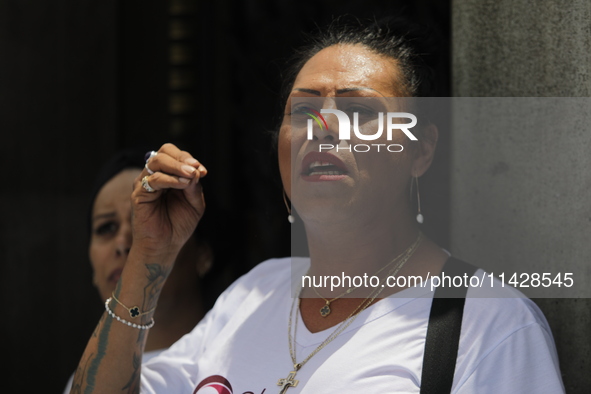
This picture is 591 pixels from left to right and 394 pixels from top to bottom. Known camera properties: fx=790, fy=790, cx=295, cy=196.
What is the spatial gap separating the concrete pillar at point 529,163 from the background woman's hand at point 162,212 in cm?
94

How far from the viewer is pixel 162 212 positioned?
2.36m

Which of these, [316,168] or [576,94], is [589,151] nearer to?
[576,94]

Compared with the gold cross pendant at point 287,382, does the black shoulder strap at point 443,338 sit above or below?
above

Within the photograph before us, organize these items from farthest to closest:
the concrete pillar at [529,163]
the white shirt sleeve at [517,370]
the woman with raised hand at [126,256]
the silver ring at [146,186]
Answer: the woman with raised hand at [126,256]
the concrete pillar at [529,163]
the silver ring at [146,186]
the white shirt sleeve at [517,370]

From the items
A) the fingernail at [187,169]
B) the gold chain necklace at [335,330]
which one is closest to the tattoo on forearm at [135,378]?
the gold chain necklace at [335,330]

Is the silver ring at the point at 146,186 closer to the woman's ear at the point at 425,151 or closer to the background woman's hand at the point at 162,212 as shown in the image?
the background woman's hand at the point at 162,212

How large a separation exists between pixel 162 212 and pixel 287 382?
0.63 m

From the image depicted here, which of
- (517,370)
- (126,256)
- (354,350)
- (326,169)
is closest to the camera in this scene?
(517,370)

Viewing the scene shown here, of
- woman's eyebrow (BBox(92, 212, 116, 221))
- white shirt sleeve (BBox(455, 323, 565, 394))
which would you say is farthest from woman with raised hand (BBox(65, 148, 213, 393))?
white shirt sleeve (BBox(455, 323, 565, 394))

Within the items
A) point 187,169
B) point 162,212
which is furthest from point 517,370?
point 162,212

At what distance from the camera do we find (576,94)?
245cm

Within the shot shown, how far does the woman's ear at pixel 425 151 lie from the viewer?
236 cm

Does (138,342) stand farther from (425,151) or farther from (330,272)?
(425,151)

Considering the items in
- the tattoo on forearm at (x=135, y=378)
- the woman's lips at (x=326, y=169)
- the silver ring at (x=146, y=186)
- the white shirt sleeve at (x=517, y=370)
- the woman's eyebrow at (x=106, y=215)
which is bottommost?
the tattoo on forearm at (x=135, y=378)
